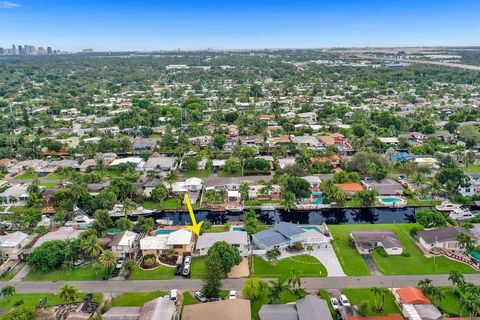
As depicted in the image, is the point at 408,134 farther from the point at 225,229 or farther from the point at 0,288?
the point at 0,288

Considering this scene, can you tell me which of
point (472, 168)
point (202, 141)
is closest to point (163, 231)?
point (202, 141)

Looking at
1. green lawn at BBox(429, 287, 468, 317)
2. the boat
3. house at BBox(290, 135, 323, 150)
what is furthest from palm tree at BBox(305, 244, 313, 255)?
house at BBox(290, 135, 323, 150)

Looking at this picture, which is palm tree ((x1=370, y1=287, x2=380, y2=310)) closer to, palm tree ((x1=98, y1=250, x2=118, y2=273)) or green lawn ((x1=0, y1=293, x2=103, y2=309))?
green lawn ((x1=0, y1=293, x2=103, y2=309))

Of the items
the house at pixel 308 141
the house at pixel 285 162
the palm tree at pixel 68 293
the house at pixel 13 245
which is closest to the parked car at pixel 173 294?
the palm tree at pixel 68 293

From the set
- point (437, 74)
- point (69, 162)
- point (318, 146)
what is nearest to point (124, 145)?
point (69, 162)

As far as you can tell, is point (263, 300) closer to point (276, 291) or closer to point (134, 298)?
point (276, 291)

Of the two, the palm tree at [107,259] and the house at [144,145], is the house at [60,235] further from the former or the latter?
Answer: the house at [144,145]
